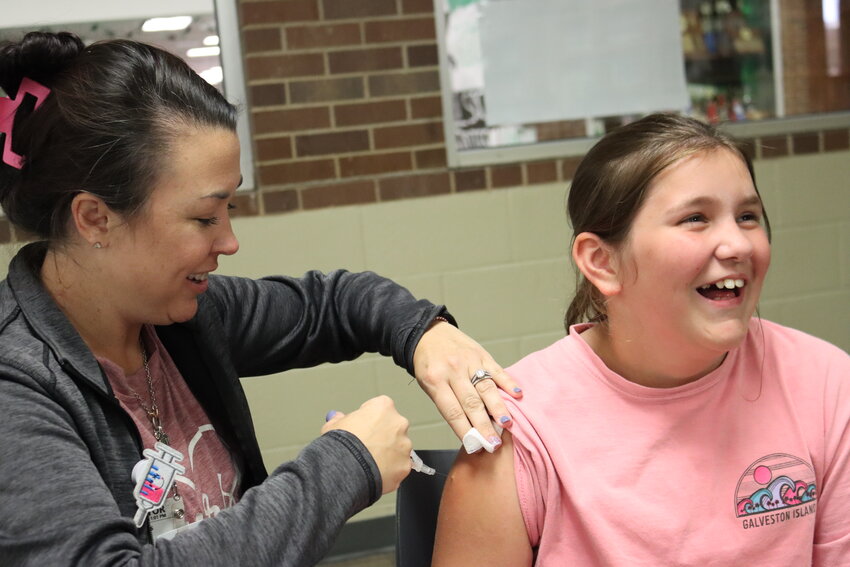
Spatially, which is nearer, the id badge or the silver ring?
the id badge

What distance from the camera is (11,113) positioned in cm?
131

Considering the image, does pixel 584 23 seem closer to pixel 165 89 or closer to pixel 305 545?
pixel 165 89

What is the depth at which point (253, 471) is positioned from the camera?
1.57m

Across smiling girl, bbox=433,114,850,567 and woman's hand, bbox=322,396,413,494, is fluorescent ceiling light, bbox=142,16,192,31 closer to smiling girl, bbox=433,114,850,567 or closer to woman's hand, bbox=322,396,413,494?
smiling girl, bbox=433,114,850,567

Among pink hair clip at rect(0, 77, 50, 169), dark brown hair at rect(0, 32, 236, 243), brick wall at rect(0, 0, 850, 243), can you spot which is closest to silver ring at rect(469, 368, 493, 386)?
dark brown hair at rect(0, 32, 236, 243)

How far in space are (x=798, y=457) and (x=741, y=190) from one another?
1.43ft

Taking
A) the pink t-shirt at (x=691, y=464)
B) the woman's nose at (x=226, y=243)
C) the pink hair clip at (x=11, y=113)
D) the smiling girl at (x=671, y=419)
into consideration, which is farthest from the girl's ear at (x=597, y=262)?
the pink hair clip at (x=11, y=113)

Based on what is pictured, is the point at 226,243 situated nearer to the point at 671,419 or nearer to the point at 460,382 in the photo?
the point at 460,382

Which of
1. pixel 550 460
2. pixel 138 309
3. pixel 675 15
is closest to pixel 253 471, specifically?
pixel 138 309

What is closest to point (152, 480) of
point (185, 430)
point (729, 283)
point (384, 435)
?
point (185, 430)

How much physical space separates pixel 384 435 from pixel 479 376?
25cm

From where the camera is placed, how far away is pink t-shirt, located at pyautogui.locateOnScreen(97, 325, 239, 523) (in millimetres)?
1396

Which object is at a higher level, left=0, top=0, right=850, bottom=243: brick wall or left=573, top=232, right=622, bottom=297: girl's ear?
left=0, top=0, right=850, bottom=243: brick wall

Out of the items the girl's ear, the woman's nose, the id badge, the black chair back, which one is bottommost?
the black chair back
